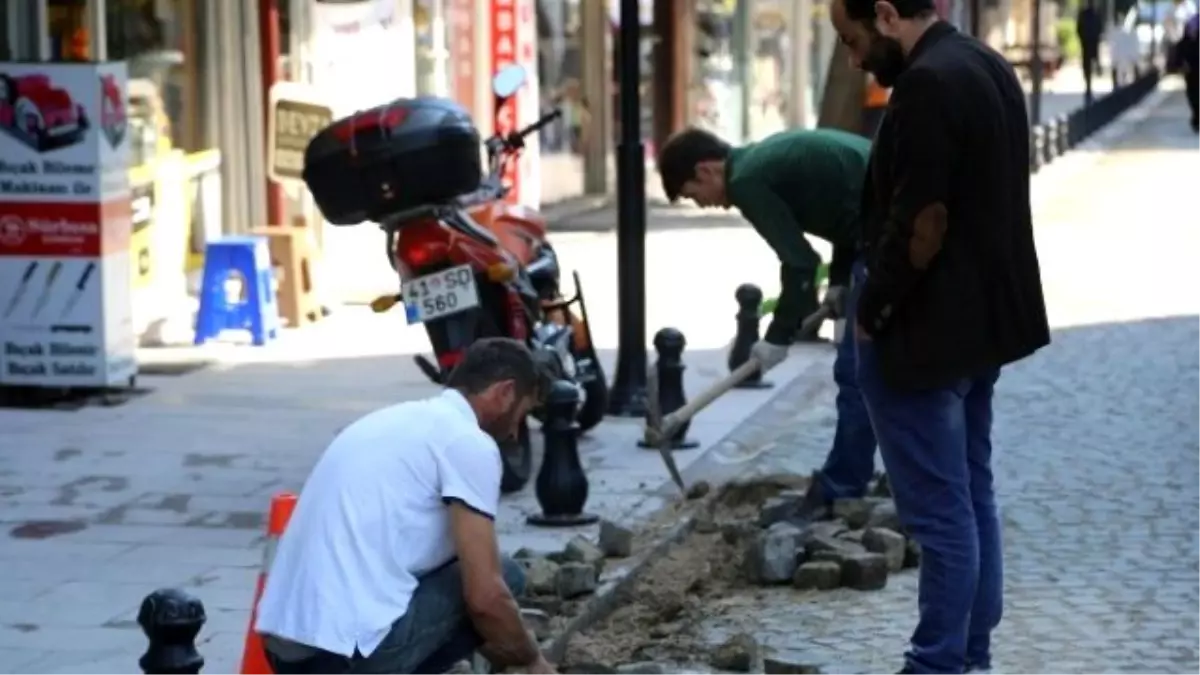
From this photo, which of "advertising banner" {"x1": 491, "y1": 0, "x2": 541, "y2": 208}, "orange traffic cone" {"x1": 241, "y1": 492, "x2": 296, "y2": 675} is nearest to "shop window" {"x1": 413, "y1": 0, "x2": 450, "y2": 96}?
"advertising banner" {"x1": 491, "y1": 0, "x2": 541, "y2": 208}

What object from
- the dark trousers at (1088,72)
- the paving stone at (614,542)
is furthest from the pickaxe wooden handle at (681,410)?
the dark trousers at (1088,72)

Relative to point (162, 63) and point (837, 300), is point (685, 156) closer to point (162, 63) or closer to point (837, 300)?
point (837, 300)

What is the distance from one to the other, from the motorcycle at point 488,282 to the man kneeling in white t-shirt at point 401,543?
3.82 meters

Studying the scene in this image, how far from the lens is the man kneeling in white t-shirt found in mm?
5414

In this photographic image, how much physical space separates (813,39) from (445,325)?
81.8 ft

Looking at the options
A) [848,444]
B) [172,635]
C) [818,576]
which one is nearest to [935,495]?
[818,576]

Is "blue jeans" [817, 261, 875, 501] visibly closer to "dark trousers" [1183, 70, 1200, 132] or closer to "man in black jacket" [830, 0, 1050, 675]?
"man in black jacket" [830, 0, 1050, 675]

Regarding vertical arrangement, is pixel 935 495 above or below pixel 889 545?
above

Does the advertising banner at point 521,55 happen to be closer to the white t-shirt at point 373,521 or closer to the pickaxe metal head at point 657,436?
the pickaxe metal head at point 657,436

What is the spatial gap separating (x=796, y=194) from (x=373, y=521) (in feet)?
11.6

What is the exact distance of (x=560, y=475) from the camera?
9.04 metres

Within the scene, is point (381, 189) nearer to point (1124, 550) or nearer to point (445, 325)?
point (445, 325)

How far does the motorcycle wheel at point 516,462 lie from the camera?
9688 millimetres

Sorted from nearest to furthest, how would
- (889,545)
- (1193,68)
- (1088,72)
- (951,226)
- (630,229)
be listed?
(951,226), (889,545), (630,229), (1193,68), (1088,72)
